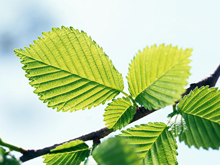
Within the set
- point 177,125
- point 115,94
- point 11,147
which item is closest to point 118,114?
point 115,94

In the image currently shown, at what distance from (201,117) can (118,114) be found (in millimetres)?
228

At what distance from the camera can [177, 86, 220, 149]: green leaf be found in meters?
0.75

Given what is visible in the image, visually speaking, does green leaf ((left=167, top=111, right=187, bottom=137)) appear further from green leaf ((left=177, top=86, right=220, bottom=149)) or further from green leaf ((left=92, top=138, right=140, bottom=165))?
green leaf ((left=92, top=138, right=140, bottom=165))

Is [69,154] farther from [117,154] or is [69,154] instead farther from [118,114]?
[117,154]

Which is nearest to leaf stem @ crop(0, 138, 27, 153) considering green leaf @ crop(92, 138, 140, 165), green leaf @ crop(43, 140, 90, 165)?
A: green leaf @ crop(43, 140, 90, 165)

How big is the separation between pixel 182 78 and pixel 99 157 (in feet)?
1.01

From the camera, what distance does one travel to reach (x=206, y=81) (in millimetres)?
954

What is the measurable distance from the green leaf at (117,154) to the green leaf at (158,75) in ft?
0.94

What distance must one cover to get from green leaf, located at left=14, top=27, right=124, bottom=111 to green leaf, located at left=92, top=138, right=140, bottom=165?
336 mm

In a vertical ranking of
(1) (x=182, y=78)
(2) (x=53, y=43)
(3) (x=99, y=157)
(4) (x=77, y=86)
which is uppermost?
(2) (x=53, y=43)

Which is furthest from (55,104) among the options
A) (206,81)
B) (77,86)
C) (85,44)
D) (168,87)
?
(206,81)

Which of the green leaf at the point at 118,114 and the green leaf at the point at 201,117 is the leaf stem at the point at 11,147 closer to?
the green leaf at the point at 118,114

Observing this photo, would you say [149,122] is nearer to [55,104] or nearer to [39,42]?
[55,104]

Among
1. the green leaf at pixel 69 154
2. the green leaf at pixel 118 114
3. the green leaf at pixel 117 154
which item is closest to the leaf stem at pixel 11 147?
the green leaf at pixel 69 154
